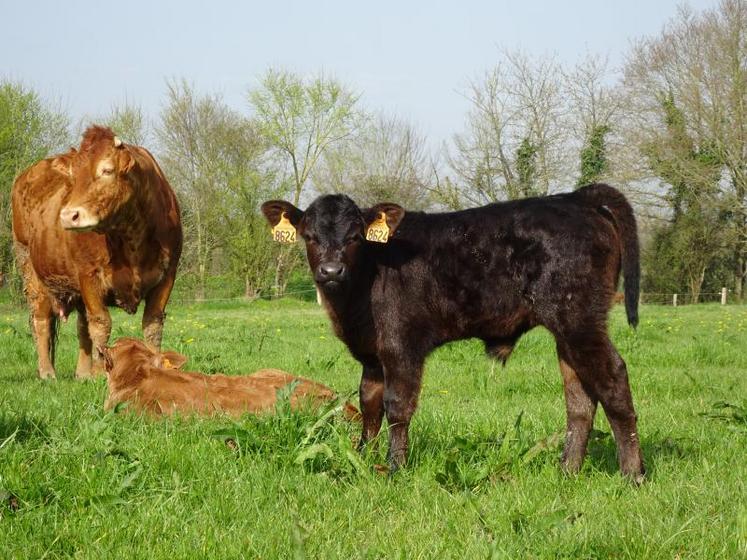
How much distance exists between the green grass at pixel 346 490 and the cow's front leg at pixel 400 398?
10 centimetres

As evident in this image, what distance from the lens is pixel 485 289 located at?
4824mm

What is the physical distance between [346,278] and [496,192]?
32625 mm

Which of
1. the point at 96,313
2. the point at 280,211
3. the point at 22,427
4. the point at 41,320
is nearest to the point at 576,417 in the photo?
the point at 280,211

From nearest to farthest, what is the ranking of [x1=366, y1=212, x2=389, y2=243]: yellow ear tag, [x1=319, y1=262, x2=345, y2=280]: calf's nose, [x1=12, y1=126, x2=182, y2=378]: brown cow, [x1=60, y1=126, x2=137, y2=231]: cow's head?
[x1=319, y1=262, x2=345, y2=280]: calf's nose, [x1=366, y1=212, x2=389, y2=243]: yellow ear tag, [x1=60, y1=126, x2=137, y2=231]: cow's head, [x1=12, y1=126, x2=182, y2=378]: brown cow

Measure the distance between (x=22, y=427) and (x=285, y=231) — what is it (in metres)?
2.00

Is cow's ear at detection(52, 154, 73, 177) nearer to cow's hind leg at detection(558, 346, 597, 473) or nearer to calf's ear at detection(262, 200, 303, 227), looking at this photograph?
calf's ear at detection(262, 200, 303, 227)

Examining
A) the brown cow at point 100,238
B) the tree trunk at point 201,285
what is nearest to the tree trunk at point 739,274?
the tree trunk at point 201,285

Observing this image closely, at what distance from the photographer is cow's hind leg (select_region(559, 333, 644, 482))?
4.44 m

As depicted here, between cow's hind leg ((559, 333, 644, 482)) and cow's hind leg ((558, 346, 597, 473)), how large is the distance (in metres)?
0.13

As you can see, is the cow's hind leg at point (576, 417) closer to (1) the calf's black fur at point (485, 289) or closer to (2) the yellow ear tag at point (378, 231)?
Answer: (1) the calf's black fur at point (485, 289)

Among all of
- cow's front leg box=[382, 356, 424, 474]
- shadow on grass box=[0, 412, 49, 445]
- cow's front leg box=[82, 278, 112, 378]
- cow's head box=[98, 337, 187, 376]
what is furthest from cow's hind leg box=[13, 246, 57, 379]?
cow's front leg box=[382, 356, 424, 474]

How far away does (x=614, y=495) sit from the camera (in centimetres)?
395

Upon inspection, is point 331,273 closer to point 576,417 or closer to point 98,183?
point 576,417

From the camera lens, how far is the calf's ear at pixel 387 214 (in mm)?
5109
